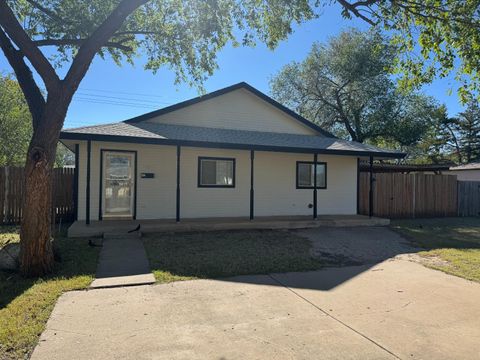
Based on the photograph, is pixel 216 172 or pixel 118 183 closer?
Result: pixel 118 183

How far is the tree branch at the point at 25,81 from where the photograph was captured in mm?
6039

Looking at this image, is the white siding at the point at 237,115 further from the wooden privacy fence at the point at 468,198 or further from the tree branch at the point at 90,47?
the wooden privacy fence at the point at 468,198

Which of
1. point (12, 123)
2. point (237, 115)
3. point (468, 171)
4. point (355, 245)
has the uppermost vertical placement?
point (12, 123)

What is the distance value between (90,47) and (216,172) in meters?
6.60

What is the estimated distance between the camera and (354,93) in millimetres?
24250

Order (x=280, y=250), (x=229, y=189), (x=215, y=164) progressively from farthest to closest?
(x=229, y=189)
(x=215, y=164)
(x=280, y=250)

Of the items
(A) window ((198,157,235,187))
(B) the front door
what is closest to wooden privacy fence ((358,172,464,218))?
(A) window ((198,157,235,187))

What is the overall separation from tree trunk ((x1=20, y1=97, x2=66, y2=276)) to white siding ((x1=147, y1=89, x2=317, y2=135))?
21.9 ft

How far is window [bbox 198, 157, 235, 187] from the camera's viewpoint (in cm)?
1181

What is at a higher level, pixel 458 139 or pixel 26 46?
pixel 458 139

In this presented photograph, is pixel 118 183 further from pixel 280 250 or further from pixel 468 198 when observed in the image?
Result: pixel 468 198

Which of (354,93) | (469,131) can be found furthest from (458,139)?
(354,93)

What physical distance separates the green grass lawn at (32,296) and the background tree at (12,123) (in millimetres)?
17920

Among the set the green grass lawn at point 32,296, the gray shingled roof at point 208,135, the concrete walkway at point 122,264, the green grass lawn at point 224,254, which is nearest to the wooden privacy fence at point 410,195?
the gray shingled roof at point 208,135
